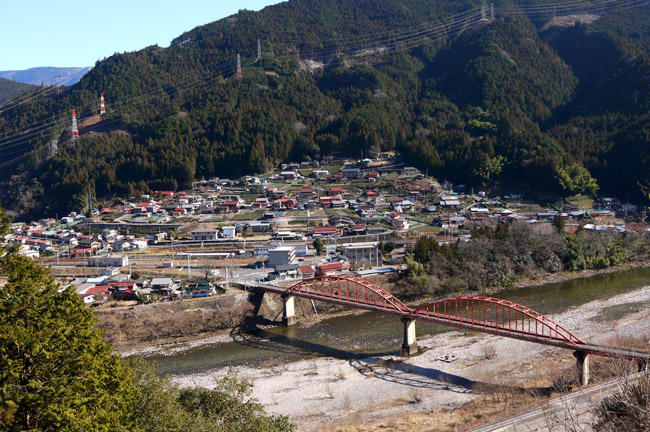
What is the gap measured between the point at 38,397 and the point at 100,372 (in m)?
1.08

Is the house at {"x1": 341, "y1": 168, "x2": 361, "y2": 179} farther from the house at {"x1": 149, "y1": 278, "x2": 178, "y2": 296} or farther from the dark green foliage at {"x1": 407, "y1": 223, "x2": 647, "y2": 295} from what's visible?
the house at {"x1": 149, "y1": 278, "x2": 178, "y2": 296}

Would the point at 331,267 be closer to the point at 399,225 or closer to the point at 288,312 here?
the point at 288,312

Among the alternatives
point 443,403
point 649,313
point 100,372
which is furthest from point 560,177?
point 100,372

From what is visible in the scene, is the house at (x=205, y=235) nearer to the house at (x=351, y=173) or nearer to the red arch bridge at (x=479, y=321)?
the red arch bridge at (x=479, y=321)

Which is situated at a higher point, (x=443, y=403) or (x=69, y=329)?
(x=69, y=329)

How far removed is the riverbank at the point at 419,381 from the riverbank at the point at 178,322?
12.2ft

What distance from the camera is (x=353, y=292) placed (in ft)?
84.8

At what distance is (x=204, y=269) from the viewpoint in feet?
93.6

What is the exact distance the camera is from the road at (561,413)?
43.0 feet

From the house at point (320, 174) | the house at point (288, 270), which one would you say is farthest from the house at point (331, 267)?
the house at point (320, 174)

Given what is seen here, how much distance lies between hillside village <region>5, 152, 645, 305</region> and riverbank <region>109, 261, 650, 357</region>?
111cm

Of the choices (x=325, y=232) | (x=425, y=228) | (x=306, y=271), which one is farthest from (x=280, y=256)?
(x=425, y=228)

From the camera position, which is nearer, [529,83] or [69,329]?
[69,329]

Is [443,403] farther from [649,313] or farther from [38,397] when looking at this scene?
[649,313]
